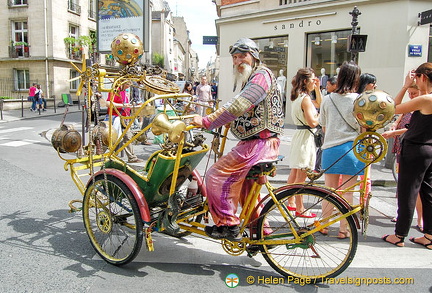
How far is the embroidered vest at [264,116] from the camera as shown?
3.21 m

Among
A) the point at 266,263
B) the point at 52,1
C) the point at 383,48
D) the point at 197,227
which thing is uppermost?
the point at 52,1

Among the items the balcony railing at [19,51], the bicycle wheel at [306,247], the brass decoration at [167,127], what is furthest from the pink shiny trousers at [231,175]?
the balcony railing at [19,51]

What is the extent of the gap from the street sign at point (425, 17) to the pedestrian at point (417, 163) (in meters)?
9.45

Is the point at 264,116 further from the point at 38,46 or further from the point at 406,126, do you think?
the point at 38,46

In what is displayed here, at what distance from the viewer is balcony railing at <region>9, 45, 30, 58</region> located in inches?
1227

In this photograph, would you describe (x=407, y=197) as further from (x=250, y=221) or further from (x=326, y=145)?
(x=250, y=221)

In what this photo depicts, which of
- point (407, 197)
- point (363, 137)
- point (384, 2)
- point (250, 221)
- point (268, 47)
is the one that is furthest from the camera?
point (268, 47)

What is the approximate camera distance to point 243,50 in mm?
3172

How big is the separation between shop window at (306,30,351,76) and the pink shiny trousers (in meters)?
13.0

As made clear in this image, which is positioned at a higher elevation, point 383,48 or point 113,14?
point 113,14

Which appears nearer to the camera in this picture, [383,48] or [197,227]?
[197,227]

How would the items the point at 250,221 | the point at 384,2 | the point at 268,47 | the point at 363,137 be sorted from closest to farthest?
the point at 363,137 < the point at 250,221 < the point at 384,2 < the point at 268,47

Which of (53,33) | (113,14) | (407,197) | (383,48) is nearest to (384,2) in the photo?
(383,48)

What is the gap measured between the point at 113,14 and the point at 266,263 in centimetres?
1434
